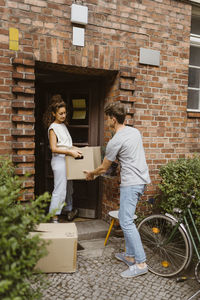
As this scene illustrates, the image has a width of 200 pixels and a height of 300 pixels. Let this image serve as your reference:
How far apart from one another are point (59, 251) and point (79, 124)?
2.35m

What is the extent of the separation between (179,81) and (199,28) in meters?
1.30

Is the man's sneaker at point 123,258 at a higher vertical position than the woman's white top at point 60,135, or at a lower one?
lower

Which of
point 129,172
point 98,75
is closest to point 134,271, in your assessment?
point 129,172

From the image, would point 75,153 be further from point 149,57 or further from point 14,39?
point 149,57

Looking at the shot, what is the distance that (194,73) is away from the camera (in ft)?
17.0

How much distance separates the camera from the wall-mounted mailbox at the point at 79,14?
3794mm

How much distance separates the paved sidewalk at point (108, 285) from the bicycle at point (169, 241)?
19cm

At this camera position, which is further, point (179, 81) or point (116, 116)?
point (179, 81)

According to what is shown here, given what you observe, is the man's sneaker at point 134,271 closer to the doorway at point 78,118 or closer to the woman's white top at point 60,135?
the doorway at point 78,118

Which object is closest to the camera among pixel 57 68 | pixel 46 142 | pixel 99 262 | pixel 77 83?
pixel 99 262

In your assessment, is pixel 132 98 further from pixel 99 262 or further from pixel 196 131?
pixel 99 262

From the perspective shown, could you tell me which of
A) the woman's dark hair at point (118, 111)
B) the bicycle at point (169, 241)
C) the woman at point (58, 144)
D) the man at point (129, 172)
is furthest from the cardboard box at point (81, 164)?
the bicycle at point (169, 241)

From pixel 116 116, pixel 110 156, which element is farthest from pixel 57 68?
pixel 110 156

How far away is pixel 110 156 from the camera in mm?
3143
